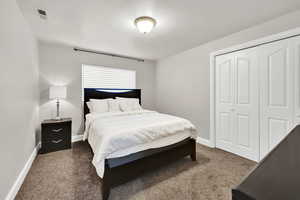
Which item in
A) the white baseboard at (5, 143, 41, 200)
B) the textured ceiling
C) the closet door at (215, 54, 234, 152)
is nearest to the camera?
the white baseboard at (5, 143, 41, 200)

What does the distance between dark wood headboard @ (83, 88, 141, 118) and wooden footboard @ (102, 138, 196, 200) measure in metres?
2.23

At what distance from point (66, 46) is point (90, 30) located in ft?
3.94

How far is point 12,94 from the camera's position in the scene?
1568mm

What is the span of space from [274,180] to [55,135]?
338 centimetres

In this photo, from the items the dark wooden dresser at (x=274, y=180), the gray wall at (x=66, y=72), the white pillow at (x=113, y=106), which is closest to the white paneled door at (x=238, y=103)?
the dark wooden dresser at (x=274, y=180)

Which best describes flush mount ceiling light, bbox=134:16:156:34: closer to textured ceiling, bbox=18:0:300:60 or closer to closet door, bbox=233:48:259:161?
textured ceiling, bbox=18:0:300:60

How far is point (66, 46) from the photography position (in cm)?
319

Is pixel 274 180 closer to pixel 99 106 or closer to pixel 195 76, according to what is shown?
pixel 195 76

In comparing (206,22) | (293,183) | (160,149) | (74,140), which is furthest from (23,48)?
(293,183)

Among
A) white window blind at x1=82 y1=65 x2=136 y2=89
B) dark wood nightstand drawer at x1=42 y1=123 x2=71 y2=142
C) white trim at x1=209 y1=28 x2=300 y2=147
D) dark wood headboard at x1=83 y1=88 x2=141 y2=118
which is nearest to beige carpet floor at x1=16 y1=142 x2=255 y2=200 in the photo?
dark wood nightstand drawer at x1=42 y1=123 x2=71 y2=142

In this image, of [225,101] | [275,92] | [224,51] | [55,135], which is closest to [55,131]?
[55,135]

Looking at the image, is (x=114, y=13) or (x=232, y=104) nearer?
(x=114, y=13)

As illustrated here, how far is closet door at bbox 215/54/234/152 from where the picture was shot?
2660 mm

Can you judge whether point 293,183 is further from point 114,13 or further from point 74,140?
point 74,140
